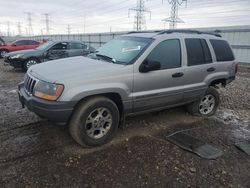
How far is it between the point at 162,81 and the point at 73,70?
162 centimetres

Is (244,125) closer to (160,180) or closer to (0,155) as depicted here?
(160,180)

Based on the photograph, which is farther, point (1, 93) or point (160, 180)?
point (1, 93)

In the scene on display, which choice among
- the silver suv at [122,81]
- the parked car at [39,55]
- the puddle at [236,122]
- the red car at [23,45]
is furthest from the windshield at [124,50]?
the red car at [23,45]

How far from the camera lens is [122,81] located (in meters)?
3.79

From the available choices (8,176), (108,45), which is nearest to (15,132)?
(8,176)

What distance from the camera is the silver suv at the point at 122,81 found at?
11.3 ft

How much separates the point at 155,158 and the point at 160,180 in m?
0.52

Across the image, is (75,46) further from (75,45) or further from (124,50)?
(124,50)

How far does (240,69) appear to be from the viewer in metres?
13.6

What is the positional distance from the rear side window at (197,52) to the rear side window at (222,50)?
30 centimetres

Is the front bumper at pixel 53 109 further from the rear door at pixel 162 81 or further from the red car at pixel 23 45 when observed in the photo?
the red car at pixel 23 45

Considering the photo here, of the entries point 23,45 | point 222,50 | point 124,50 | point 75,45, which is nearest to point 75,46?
point 75,45

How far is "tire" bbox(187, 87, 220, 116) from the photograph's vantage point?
211 inches

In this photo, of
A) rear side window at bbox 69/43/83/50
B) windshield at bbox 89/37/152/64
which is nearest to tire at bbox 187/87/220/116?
windshield at bbox 89/37/152/64
